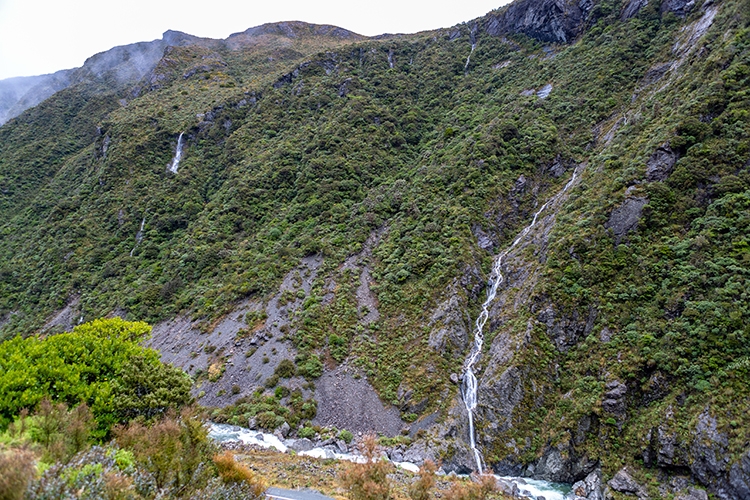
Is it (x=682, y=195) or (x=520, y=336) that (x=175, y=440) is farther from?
(x=682, y=195)

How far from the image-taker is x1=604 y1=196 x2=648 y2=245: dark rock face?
28453 mm

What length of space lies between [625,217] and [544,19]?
57.0 metres

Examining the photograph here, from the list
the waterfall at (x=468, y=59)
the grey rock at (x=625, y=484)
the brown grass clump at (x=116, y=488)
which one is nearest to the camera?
the brown grass clump at (x=116, y=488)

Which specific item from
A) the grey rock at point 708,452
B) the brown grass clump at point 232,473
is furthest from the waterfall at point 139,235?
the grey rock at point 708,452

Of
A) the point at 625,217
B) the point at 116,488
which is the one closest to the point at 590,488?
the point at 625,217

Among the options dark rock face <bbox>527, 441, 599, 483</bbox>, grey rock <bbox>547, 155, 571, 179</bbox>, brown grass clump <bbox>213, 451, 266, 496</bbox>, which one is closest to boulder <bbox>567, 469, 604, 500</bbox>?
dark rock face <bbox>527, 441, 599, 483</bbox>

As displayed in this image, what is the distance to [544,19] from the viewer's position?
2672 inches

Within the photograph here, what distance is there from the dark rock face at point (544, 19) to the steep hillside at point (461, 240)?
16.0 inches

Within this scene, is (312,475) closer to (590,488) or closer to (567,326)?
(590,488)

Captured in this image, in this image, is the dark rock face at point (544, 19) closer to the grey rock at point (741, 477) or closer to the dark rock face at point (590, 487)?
the grey rock at point (741, 477)

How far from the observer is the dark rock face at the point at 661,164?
29.5m

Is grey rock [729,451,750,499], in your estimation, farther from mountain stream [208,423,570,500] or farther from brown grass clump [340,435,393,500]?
brown grass clump [340,435,393,500]

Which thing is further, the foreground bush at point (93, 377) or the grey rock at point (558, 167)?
the grey rock at point (558, 167)

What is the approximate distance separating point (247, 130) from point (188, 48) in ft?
218
